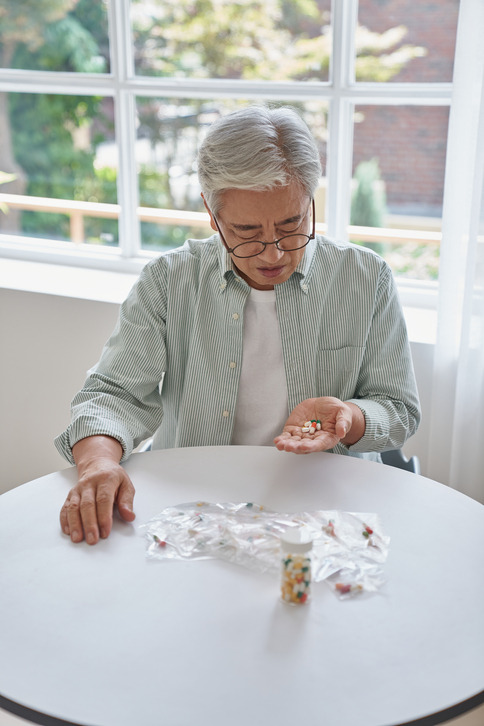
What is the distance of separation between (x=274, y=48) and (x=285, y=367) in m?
1.67

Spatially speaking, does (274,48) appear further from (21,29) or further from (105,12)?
(21,29)

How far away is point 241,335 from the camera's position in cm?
174

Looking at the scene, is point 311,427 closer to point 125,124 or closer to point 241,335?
point 241,335

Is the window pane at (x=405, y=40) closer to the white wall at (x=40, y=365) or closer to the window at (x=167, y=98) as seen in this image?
the window at (x=167, y=98)

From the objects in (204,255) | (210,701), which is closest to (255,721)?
(210,701)

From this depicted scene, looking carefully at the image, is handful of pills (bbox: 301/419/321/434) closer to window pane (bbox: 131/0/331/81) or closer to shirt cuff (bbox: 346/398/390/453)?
shirt cuff (bbox: 346/398/390/453)

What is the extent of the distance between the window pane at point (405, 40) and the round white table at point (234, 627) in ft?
6.15

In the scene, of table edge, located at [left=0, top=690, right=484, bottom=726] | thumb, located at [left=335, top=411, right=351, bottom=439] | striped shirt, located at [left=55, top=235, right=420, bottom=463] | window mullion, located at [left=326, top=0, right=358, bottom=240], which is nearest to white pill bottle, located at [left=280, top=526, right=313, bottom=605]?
table edge, located at [left=0, top=690, right=484, bottom=726]

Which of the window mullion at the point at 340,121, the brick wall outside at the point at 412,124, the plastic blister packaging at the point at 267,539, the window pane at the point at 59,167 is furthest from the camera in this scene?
the window pane at the point at 59,167

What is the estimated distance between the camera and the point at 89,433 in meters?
1.52

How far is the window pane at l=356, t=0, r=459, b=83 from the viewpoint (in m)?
2.71

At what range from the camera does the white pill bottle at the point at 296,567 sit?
1.09 m

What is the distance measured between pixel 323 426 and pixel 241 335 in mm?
313

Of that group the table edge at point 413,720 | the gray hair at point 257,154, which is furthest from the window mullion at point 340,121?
the table edge at point 413,720
